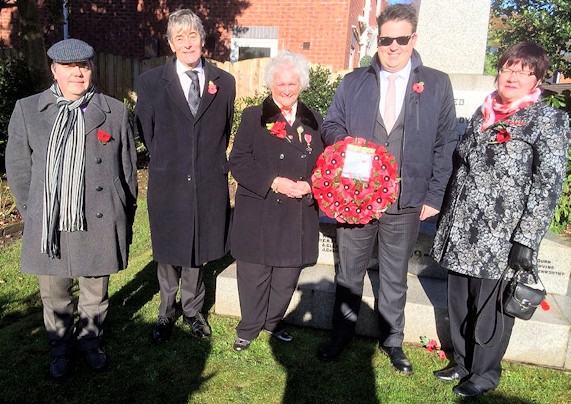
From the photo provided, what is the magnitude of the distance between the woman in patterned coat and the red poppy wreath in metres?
0.47

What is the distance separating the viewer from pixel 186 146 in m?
3.39

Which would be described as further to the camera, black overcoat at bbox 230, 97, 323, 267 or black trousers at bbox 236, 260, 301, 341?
black trousers at bbox 236, 260, 301, 341

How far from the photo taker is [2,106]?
8305 mm

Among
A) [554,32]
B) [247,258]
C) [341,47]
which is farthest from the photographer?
[341,47]

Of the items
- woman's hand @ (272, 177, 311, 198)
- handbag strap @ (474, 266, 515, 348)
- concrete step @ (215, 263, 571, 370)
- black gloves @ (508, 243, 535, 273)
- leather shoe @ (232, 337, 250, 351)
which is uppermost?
woman's hand @ (272, 177, 311, 198)

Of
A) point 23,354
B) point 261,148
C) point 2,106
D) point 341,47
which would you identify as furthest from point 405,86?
point 341,47

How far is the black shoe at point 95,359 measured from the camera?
3.32 m

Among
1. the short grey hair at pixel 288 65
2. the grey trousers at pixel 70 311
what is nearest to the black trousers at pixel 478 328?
the short grey hair at pixel 288 65

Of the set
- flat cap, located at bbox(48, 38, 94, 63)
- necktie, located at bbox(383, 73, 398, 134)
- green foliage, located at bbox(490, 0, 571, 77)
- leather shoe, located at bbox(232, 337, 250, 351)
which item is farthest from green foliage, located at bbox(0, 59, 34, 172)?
green foliage, located at bbox(490, 0, 571, 77)

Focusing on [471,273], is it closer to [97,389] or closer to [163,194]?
[163,194]

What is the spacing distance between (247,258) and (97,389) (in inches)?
52.5

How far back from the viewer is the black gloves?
2740mm

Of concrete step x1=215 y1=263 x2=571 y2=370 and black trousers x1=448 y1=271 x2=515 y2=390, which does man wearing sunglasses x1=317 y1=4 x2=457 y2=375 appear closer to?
black trousers x1=448 y1=271 x2=515 y2=390

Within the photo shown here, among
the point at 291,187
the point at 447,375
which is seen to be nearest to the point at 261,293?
the point at 291,187
